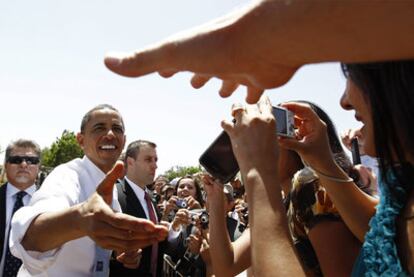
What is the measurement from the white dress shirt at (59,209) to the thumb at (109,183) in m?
0.40

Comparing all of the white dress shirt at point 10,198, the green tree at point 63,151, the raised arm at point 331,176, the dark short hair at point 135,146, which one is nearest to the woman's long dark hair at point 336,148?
the raised arm at point 331,176

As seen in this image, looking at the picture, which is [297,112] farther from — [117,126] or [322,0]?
[117,126]

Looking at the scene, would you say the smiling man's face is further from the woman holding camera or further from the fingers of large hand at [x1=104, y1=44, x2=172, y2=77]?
the fingers of large hand at [x1=104, y1=44, x2=172, y2=77]

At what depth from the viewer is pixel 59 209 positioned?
200 centimetres

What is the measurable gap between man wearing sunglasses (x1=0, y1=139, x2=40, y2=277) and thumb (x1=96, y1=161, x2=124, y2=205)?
2.91 meters

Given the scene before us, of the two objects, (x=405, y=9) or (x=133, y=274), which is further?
(x=133, y=274)

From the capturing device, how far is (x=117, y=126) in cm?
349

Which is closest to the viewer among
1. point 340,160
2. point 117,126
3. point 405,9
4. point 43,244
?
point 405,9

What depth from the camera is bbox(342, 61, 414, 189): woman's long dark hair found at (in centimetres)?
107

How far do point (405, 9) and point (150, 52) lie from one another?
444 mm

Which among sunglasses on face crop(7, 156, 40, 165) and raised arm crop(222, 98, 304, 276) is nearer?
raised arm crop(222, 98, 304, 276)

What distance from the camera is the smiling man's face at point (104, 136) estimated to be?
313 centimetres

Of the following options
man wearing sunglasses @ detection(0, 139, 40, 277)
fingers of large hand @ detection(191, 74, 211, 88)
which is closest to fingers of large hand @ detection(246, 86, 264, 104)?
fingers of large hand @ detection(191, 74, 211, 88)

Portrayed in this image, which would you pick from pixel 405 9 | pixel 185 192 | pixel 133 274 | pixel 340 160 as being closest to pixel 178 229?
pixel 133 274
